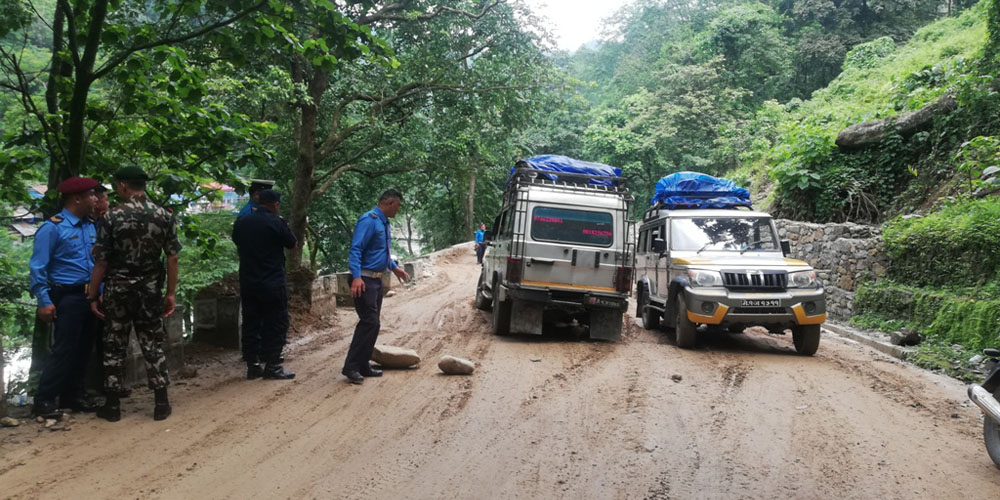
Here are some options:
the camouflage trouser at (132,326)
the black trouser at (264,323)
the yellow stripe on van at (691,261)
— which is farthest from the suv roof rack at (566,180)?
the camouflage trouser at (132,326)

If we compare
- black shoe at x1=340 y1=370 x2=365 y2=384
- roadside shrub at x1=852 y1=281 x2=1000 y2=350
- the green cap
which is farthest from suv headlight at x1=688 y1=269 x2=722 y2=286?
the green cap

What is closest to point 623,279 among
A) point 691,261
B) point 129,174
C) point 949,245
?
point 691,261

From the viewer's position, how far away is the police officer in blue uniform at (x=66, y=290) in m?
4.77

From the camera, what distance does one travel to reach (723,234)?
10.1m

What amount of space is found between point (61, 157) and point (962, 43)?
23.7 m

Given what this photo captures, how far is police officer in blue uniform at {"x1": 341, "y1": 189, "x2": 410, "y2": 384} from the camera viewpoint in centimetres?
634

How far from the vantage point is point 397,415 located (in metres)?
5.35

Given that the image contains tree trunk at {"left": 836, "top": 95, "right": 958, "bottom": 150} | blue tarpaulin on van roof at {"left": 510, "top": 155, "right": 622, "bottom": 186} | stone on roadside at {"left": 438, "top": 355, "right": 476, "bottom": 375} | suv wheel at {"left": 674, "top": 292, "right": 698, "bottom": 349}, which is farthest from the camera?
tree trunk at {"left": 836, "top": 95, "right": 958, "bottom": 150}

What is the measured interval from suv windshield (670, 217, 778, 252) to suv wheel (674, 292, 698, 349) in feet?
4.17

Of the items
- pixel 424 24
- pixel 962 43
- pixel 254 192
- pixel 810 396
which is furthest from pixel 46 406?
pixel 962 43

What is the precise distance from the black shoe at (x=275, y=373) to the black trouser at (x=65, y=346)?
1.70 m

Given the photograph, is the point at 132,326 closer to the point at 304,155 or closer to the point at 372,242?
the point at 372,242

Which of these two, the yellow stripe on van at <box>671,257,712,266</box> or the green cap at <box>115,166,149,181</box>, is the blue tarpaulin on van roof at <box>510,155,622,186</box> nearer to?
the yellow stripe on van at <box>671,257,712,266</box>

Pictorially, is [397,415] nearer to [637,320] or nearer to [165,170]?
[165,170]
